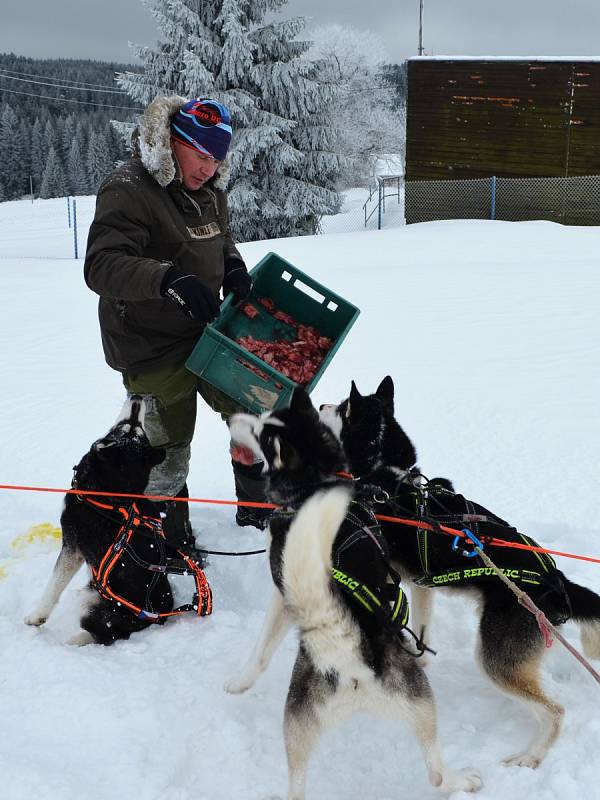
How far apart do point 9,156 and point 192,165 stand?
7257cm

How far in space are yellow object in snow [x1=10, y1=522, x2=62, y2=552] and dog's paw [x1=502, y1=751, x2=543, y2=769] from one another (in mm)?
2665

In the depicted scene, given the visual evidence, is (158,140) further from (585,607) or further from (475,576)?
(585,607)

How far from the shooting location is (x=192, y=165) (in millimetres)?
3008

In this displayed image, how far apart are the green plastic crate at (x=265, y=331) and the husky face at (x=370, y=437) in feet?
0.85

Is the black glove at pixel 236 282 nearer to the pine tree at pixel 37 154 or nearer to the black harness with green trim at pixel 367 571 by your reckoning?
the black harness with green trim at pixel 367 571

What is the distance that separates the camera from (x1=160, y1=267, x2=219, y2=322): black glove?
8.59 feet

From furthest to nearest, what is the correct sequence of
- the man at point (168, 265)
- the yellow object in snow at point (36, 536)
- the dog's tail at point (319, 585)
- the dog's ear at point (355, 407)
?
the yellow object in snow at point (36, 536) → the dog's ear at point (355, 407) → the man at point (168, 265) → the dog's tail at point (319, 585)

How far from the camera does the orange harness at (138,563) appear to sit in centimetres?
Answer: 289

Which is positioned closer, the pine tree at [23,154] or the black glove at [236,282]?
the black glove at [236,282]

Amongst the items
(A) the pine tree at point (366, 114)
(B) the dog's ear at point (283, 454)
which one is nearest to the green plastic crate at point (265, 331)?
A: (B) the dog's ear at point (283, 454)

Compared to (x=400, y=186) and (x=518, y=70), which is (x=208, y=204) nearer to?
(x=518, y=70)

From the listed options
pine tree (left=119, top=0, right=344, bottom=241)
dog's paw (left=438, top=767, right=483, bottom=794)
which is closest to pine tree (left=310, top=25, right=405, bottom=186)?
pine tree (left=119, top=0, right=344, bottom=241)

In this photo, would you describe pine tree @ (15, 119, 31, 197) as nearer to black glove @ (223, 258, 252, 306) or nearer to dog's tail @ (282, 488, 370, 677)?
black glove @ (223, 258, 252, 306)

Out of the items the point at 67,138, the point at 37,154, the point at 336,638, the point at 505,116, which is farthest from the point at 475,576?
the point at 67,138
